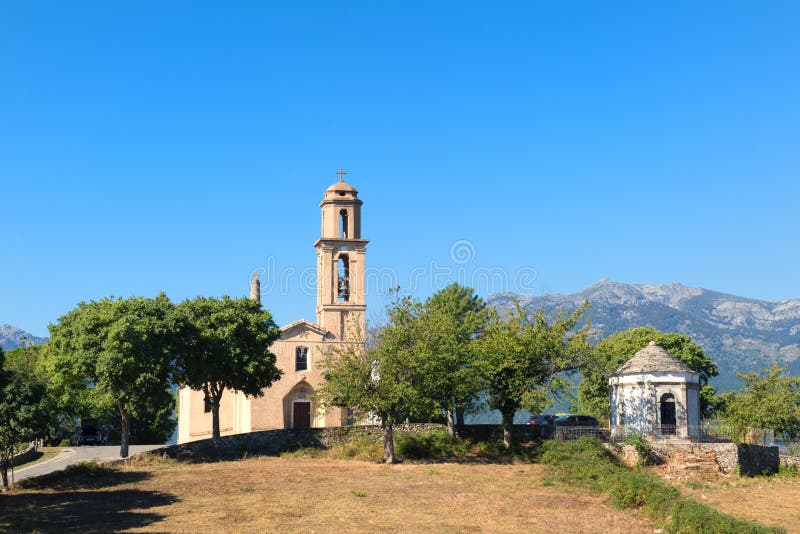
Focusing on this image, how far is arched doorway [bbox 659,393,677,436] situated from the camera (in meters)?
50.0

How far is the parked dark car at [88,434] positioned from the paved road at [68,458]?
8376mm

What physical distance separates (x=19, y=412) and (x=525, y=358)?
2744cm

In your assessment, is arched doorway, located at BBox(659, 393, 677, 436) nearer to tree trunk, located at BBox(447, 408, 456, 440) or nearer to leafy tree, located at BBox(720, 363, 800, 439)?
tree trunk, located at BBox(447, 408, 456, 440)

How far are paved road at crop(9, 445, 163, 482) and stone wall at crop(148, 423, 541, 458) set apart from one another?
3839mm

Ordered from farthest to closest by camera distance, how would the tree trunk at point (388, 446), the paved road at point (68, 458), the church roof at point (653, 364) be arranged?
the church roof at point (653, 364)
the tree trunk at point (388, 446)
the paved road at point (68, 458)

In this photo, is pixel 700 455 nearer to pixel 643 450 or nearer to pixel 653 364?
pixel 643 450

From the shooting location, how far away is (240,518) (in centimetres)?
3073

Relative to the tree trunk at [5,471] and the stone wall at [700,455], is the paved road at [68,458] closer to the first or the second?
the tree trunk at [5,471]

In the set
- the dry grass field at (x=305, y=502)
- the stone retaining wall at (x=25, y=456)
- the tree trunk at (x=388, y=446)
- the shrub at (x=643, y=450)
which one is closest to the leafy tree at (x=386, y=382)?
the tree trunk at (x=388, y=446)

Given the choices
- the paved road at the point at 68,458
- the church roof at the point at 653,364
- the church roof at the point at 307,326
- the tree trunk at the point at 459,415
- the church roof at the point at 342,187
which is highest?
the church roof at the point at 342,187

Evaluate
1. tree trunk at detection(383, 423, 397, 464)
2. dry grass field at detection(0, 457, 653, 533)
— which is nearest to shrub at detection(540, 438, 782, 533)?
dry grass field at detection(0, 457, 653, 533)

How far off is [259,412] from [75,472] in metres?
21.9

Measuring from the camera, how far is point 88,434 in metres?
64.7

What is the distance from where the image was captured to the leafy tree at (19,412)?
113 ft
